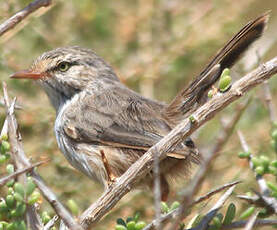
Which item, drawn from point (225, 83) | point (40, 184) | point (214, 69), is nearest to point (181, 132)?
point (225, 83)

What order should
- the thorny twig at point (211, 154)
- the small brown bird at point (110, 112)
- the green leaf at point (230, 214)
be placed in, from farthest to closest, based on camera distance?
the small brown bird at point (110, 112) < the green leaf at point (230, 214) < the thorny twig at point (211, 154)

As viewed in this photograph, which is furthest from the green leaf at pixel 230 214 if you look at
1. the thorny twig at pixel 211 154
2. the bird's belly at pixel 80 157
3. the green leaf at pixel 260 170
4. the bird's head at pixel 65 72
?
the bird's head at pixel 65 72

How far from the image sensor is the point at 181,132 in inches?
108

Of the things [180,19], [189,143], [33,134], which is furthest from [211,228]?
[180,19]

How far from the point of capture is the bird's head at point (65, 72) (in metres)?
4.77

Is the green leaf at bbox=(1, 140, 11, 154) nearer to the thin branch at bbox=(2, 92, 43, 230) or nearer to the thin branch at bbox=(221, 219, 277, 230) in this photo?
the thin branch at bbox=(2, 92, 43, 230)

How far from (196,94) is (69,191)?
140 centimetres

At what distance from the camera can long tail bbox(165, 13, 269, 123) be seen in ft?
11.6

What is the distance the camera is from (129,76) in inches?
230

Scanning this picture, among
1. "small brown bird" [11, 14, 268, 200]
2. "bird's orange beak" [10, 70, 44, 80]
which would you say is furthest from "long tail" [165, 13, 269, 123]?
"bird's orange beak" [10, 70, 44, 80]

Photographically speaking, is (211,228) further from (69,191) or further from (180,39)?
(180,39)

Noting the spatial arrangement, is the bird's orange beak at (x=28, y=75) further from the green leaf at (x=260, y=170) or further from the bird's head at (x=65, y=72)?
the green leaf at (x=260, y=170)

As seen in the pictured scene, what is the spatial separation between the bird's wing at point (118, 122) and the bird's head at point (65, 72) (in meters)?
0.23

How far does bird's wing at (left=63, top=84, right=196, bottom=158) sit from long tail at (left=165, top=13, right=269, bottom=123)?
16 cm
